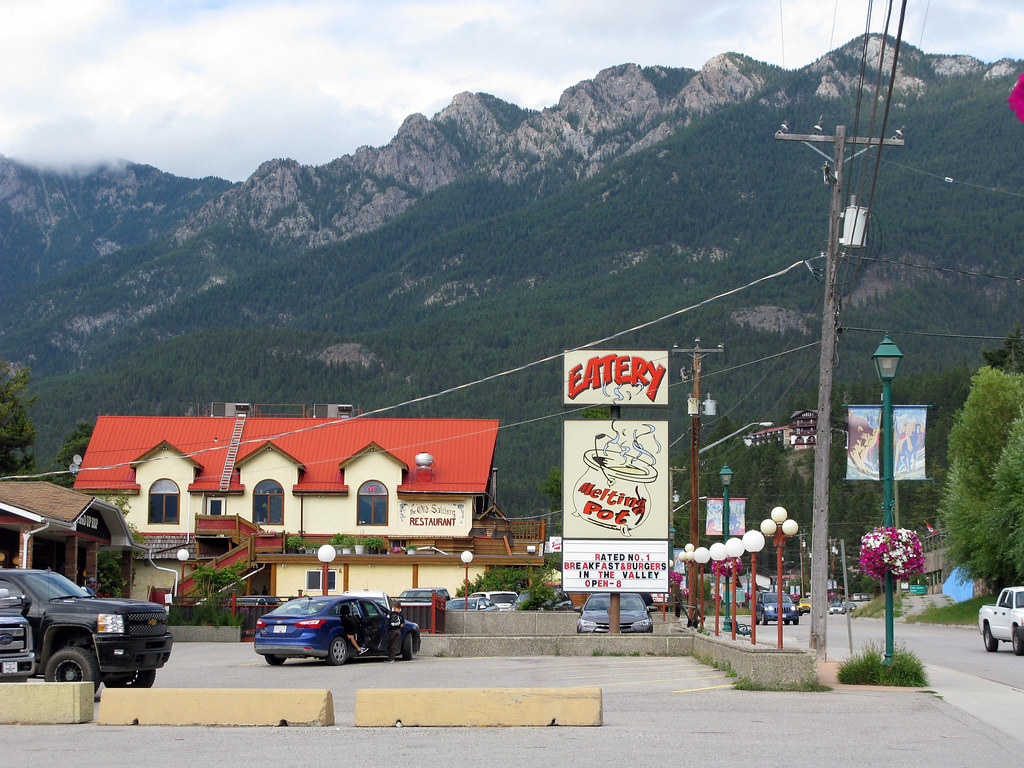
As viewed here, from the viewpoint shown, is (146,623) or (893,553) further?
(893,553)

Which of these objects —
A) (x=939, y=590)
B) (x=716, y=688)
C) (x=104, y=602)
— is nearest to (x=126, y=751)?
(x=104, y=602)

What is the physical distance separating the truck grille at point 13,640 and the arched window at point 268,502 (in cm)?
3611

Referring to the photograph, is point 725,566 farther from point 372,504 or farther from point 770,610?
point 770,610

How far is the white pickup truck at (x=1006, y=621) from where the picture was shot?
2920 centimetres

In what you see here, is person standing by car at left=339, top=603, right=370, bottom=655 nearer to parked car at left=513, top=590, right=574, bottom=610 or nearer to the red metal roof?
parked car at left=513, top=590, right=574, bottom=610

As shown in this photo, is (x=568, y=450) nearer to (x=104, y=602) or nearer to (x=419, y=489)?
(x=104, y=602)

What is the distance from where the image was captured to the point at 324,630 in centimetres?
2333

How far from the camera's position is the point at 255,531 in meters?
48.5

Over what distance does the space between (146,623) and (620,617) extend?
18601 mm

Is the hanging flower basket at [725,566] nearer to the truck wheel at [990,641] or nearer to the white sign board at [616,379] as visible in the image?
the white sign board at [616,379]

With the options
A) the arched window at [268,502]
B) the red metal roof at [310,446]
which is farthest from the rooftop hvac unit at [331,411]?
the arched window at [268,502]

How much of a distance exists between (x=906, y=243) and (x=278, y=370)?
4328 inches

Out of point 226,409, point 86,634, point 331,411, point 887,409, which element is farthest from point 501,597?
point 86,634

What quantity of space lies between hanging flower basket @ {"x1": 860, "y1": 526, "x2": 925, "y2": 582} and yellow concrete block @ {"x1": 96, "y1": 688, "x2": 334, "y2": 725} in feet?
33.3
